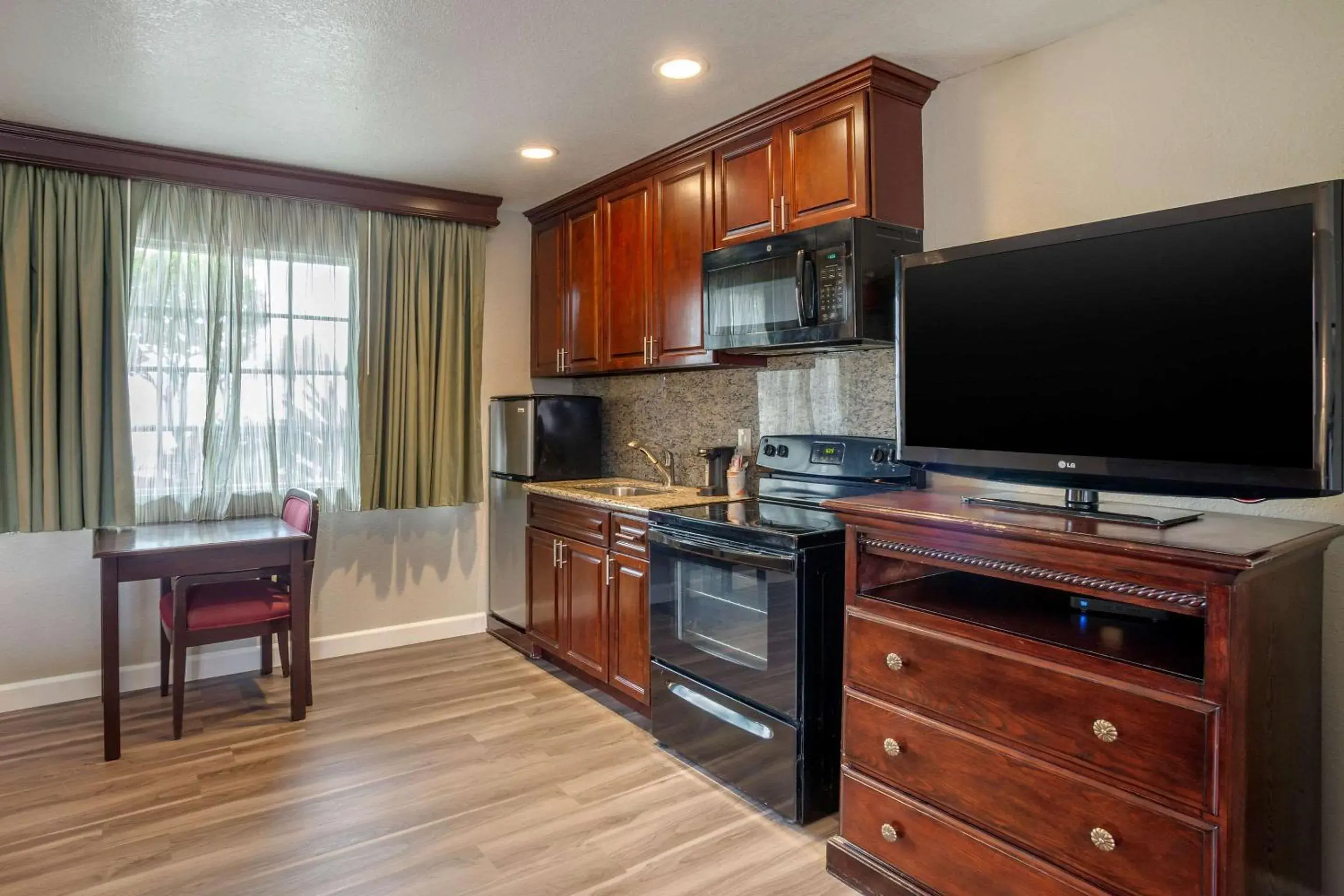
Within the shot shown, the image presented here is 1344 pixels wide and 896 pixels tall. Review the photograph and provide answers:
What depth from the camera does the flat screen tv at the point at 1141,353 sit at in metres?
1.51

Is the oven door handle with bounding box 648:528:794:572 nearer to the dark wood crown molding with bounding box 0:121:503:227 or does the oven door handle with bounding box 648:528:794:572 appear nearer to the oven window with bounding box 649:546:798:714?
the oven window with bounding box 649:546:798:714

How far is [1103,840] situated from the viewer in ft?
5.22

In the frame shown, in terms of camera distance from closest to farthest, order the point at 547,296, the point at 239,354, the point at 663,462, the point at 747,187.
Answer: the point at 747,187, the point at 239,354, the point at 663,462, the point at 547,296

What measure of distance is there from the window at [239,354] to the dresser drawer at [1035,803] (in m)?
2.95

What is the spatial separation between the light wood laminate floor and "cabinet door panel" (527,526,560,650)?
0.40 metres

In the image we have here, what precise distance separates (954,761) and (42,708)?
3.73 m

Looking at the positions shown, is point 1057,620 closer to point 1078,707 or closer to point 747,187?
point 1078,707

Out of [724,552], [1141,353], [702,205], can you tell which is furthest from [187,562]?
[1141,353]

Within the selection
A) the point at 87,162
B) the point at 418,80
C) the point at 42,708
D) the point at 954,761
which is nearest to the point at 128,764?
the point at 42,708

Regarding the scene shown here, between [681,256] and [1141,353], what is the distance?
1.98 metres

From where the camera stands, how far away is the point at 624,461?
14.2ft

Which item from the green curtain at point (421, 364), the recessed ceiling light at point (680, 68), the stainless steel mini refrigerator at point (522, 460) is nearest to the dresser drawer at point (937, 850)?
the recessed ceiling light at point (680, 68)

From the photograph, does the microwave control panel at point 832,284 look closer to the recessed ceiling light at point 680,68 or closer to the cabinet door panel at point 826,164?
the cabinet door panel at point 826,164

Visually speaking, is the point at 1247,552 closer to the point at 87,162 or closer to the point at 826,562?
the point at 826,562
